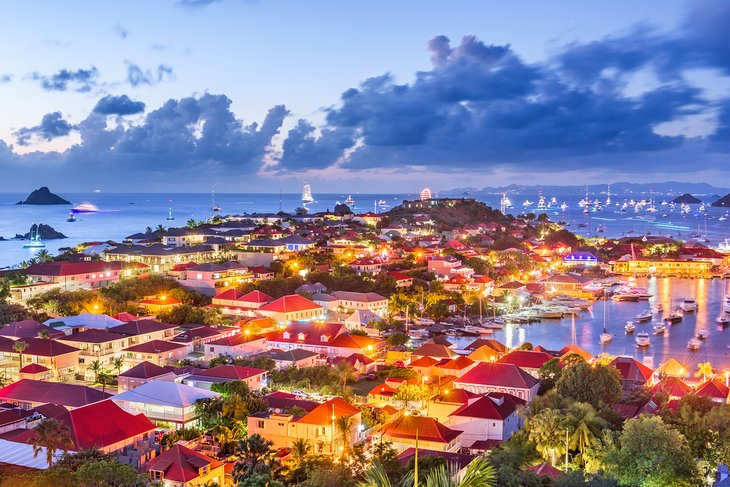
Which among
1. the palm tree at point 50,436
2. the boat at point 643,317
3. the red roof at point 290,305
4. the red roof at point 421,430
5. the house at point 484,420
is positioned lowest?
the boat at point 643,317

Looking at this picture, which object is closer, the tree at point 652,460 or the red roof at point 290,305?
the tree at point 652,460

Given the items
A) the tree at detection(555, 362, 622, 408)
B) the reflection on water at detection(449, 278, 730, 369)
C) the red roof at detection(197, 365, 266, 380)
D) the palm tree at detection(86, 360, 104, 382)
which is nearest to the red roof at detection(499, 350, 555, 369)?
the tree at detection(555, 362, 622, 408)

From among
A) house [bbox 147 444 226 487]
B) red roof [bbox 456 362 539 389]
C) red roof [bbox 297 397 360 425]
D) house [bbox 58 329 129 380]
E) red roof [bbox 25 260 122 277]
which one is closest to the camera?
house [bbox 147 444 226 487]

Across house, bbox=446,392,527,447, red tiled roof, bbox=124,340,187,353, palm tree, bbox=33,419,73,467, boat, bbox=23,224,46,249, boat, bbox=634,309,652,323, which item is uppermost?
boat, bbox=23,224,46,249

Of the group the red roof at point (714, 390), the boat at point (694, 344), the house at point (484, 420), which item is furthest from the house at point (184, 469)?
the boat at point (694, 344)

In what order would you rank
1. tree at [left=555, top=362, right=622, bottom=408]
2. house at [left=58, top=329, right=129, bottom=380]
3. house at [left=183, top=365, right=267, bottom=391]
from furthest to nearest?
house at [left=58, top=329, right=129, bottom=380], house at [left=183, top=365, right=267, bottom=391], tree at [left=555, top=362, right=622, bottom=408]

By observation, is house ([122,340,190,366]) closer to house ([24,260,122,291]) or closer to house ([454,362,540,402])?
house ([454,362,540,402])

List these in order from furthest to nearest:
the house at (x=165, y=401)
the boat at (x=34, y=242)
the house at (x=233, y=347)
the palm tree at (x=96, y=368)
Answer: the boat at (x=34, y=242) < the house at (x=233, y=347) < the palm tree at (x=96, y=368) < the house at (x=165, y=401)

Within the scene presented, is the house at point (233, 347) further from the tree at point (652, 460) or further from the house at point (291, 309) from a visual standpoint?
the tree at point (652, 460)
